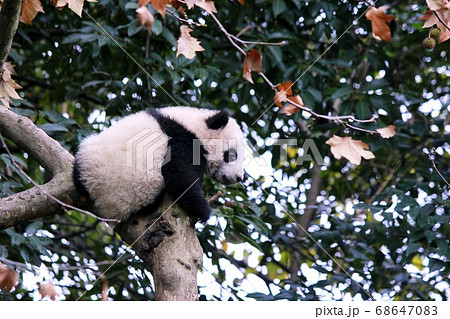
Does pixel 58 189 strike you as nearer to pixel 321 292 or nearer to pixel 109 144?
pixel 109 144

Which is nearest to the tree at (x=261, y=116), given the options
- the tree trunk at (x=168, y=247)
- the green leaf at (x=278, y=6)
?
the green leaf at (x=278, y=6)

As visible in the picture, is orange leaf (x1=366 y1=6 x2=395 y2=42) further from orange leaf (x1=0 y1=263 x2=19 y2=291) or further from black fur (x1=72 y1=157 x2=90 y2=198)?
orange leaf (x1=0 y1=263 x2=19 y2=291)

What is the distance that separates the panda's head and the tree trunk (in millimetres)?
894

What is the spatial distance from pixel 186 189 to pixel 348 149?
1128 millimetres

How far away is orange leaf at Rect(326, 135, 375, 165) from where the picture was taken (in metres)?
3.65

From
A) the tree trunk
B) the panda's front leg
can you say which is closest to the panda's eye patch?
the panda's front leg

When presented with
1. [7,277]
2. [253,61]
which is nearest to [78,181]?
[7,277]

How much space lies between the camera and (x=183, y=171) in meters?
4.04

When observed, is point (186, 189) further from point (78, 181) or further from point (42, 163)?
point (42, 163)

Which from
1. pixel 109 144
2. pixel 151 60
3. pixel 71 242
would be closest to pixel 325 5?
pixel 151 60

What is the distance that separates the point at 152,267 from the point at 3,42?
159 centimetres

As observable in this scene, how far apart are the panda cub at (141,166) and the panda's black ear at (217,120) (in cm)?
23

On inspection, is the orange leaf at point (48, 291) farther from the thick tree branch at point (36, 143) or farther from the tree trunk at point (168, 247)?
the thick tree branch at point (36, 143)

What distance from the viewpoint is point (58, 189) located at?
394 cm
